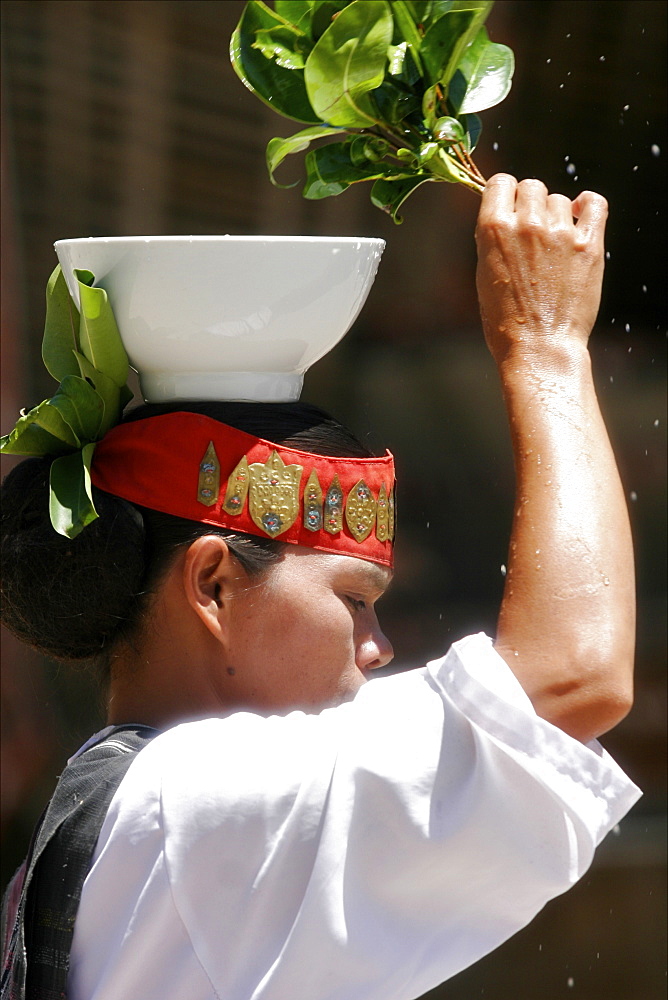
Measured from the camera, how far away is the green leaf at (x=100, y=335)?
1.38 metres

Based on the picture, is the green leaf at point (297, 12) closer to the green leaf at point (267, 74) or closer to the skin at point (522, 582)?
the green leaf at point (267, 74)

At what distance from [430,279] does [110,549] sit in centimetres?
181

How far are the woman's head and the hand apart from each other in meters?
0.35

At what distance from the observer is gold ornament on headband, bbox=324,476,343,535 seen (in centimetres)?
149

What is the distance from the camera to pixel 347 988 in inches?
48.4

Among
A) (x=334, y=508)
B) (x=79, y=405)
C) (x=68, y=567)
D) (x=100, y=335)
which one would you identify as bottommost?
(x=68, y=567)

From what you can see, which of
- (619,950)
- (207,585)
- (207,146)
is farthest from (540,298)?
(619,950)

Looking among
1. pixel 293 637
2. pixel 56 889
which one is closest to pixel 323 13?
pixel 293 637

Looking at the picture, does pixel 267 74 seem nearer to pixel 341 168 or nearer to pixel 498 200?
pixel 341 168

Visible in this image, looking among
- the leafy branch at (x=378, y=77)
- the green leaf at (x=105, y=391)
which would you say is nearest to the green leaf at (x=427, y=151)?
the leafy branch at (x=378, y=77)

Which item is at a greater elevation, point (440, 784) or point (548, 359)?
point (548, 359)

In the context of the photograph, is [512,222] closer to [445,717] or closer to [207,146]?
[445,717]

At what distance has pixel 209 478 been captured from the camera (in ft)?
4.80

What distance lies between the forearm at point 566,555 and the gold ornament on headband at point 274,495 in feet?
1.10
